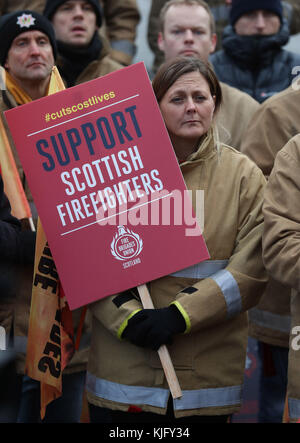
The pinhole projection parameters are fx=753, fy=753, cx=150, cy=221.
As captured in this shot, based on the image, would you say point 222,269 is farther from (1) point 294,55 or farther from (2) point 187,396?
(1) point 294,55

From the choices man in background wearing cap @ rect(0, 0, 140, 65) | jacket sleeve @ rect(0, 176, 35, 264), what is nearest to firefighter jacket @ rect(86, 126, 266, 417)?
jacket sleeve @ rect(0, 176, 35, 264)

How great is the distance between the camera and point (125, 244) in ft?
10.2

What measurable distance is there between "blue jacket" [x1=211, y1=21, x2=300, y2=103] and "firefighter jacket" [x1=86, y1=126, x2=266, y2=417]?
5.70 ft

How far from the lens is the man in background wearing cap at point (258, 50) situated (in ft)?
15.8

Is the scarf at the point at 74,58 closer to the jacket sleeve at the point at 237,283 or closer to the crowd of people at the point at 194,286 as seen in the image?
the crowd of people at the point at 194,286

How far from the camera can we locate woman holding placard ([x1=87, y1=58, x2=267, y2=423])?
10.1 feet

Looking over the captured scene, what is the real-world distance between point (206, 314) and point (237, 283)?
18 centimetres

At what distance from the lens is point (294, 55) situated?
4.94m

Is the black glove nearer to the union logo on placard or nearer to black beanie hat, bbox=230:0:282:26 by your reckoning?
the union logo on placard

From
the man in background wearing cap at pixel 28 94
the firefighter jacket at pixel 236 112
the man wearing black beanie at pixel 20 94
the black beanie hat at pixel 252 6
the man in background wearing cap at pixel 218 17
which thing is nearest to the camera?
the man wearing black beanie at pixel 20 94

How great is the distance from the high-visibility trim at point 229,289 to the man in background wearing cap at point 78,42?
2.01 metres

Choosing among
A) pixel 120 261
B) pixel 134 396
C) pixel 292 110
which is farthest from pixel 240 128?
pixel 134 396

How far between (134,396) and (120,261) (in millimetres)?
567

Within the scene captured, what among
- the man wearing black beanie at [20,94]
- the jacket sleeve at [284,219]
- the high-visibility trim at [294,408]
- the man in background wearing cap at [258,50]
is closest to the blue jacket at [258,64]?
the man in background wearing cap at [258,50]
